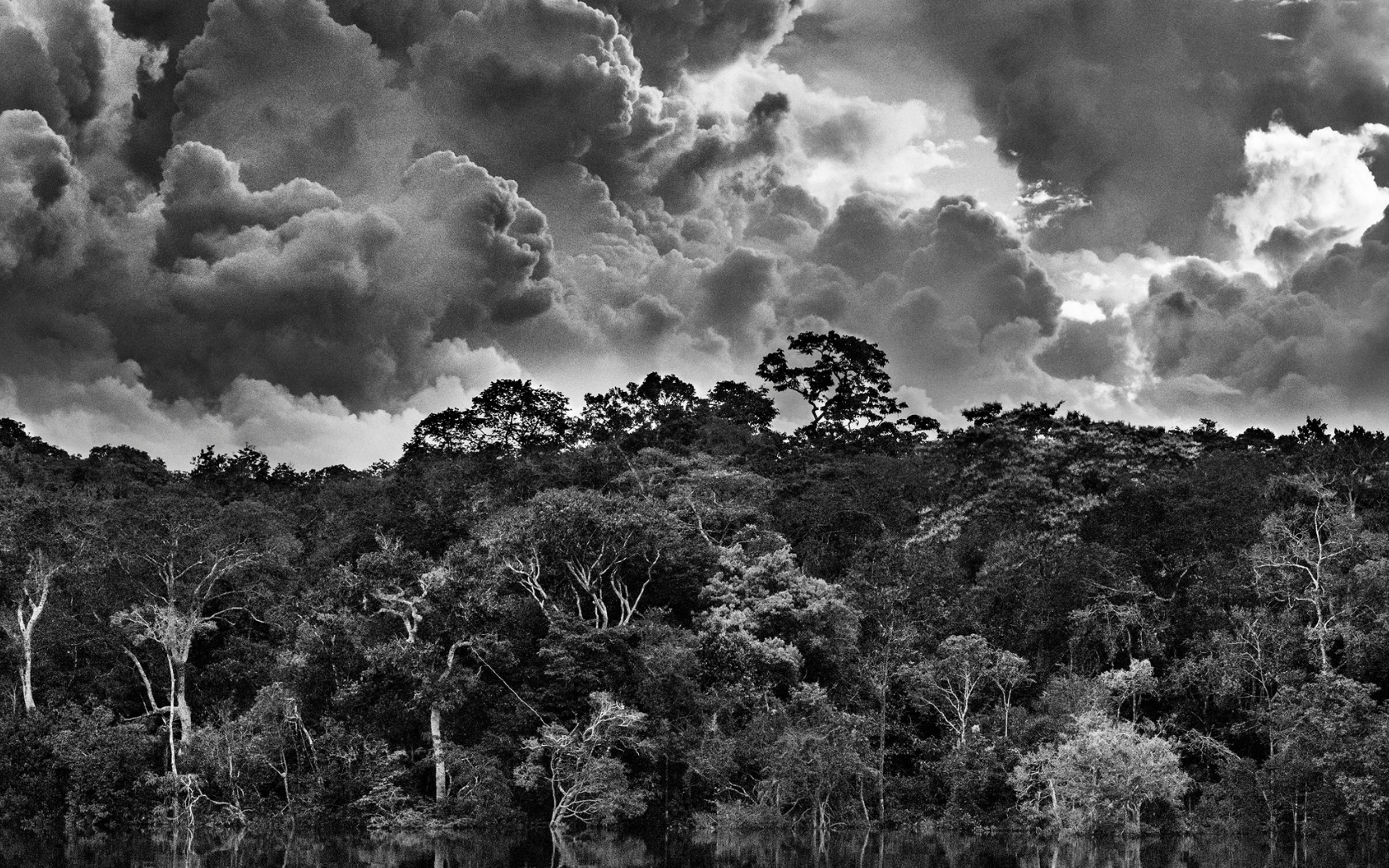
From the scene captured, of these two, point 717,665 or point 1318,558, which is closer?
point 1318,558

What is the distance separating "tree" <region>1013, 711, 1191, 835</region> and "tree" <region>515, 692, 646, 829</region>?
1050 centimetres

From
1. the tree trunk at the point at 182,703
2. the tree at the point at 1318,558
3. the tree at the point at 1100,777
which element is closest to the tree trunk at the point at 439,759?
the tree trunk at the point at 182,703

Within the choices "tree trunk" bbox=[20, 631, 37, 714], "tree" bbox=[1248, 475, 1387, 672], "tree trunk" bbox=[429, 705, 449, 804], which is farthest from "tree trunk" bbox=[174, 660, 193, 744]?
"tree" bbox=[1248, 475, 1387, 672]

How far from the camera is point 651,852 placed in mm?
31656

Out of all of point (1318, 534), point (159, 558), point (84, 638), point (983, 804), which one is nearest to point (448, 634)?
point (159, 558)

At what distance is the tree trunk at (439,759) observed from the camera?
3712cm

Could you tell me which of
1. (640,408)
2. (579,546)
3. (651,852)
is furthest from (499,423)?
(651,852)

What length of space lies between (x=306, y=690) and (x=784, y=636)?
14012 mm

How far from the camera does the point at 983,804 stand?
3691cm

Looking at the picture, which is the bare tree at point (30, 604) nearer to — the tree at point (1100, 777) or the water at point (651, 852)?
the water at point (651, 852)

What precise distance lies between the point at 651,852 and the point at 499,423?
29503 millimetres

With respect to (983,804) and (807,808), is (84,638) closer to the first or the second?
(807,808)

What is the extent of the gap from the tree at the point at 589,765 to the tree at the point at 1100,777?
10501 mm

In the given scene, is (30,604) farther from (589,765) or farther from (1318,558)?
(1318,558)
